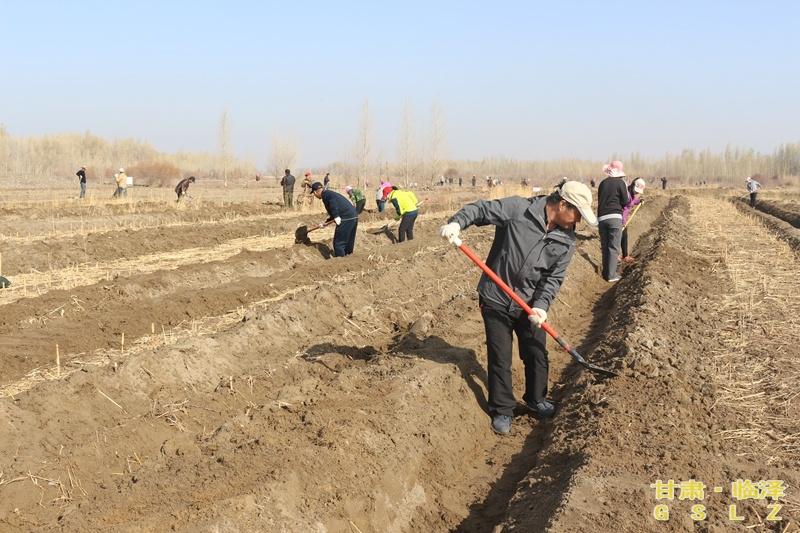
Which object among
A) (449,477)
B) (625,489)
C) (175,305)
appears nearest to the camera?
(625,489)

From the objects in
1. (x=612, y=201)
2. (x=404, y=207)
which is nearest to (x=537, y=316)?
(x=612, y=201)

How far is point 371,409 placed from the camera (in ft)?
17.3

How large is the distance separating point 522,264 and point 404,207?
1079 cm

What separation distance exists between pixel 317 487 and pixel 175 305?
5.45m

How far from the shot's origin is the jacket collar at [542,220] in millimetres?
5297

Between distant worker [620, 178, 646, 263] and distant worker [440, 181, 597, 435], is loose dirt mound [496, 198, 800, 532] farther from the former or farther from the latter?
distant worker [620, 178, 646, 263]

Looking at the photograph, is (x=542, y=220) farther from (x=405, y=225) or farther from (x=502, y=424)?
(x=405, y=225)

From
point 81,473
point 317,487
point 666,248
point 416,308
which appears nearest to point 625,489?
point 317,487

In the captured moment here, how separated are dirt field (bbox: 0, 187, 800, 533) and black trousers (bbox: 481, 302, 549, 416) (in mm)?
273

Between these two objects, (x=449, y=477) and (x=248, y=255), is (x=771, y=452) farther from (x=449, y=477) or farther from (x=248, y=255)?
(x=248, y=255)

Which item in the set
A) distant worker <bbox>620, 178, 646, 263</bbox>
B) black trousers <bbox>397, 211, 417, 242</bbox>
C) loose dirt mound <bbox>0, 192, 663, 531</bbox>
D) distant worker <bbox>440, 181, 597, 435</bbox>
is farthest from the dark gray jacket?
black trousers <bbox>397, 211, 417, 242</bbox>

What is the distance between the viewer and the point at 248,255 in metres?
13.3

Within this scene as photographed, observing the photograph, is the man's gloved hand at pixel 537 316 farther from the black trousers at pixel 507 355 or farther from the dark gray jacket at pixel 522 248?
the black trousers at pixel 507 355

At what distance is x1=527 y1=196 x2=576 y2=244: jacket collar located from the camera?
17.4 feet
